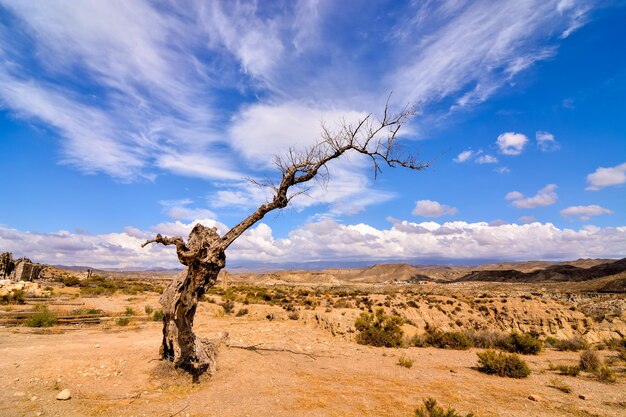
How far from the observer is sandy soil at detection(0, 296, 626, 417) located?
655 cm

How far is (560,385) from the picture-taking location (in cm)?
891

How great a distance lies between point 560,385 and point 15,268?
45.9 m

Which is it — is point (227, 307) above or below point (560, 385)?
above

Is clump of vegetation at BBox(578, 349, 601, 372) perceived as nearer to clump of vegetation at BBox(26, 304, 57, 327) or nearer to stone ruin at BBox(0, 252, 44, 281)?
clump of vegetation at BBox(26, 304, 57, 327)

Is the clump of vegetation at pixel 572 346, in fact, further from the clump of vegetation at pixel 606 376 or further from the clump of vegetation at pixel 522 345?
the clump of vegetation at pixel 606 376

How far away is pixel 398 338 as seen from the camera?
1447 cm

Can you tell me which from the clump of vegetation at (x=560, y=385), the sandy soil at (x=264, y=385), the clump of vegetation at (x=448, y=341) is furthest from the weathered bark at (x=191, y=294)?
the clump of vegetation at (x=448, y=341)

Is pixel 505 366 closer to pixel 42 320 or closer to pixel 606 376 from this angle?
pixel 606 376

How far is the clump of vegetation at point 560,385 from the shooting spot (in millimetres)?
8513

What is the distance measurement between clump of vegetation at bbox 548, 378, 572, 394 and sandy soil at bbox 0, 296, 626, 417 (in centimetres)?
14

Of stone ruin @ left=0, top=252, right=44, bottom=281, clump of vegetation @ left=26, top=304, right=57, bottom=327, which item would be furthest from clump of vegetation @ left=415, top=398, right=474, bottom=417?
stone ruin @ left=0, top=252, right=44, bottom=281

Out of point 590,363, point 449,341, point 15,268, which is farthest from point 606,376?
point 15,268

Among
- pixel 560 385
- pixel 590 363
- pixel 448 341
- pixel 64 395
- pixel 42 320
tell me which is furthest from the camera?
pixel 448 341

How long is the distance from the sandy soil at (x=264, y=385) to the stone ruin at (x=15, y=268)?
28945 millimetres
